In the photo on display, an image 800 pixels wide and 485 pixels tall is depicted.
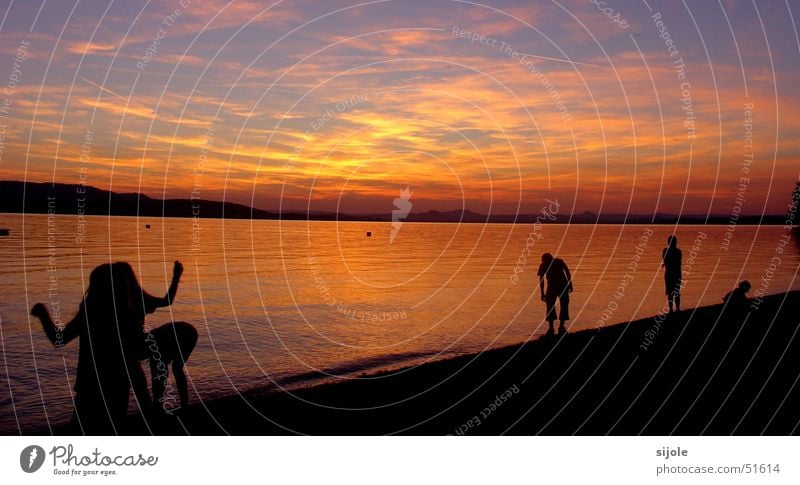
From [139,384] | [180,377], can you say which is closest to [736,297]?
[180,377]

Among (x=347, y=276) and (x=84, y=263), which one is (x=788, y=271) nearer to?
(x=347, y=276)

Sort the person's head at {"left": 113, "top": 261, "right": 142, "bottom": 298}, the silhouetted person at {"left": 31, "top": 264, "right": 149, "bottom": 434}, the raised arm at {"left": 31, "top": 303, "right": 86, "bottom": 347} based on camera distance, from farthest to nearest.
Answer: the person's head at {"left": 113, "top": 261, "right": 142, "bottom": 298} → the silhouetted person at {"left": 31, "top": 264, "right": 149, "bottom": 434} → the raised arm at {"left": 31, "top": 303, "right": 86, "bottom": 347}

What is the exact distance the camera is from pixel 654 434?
9.81 m

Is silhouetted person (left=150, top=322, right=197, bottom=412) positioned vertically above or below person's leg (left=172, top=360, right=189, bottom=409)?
above

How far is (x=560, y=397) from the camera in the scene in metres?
12.1

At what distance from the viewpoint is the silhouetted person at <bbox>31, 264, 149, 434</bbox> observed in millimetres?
7777

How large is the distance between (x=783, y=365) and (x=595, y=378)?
4309mm

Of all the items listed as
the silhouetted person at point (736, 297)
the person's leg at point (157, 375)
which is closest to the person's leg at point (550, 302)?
the silhouetted person at point (736, 297)

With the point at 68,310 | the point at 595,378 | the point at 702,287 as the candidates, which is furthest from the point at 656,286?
the point at 68,310

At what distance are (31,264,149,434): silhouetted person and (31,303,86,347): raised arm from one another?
12 mm

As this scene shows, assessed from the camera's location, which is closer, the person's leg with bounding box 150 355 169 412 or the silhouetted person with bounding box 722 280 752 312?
the person's leg with bounding box 150 355 169 412

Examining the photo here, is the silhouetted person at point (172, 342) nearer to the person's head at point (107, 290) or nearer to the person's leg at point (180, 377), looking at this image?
the person's leg at point (180, 377)

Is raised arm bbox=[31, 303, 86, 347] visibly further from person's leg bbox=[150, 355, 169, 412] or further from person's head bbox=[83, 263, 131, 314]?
person's leg bbox=[150, 355, 169, 412]
